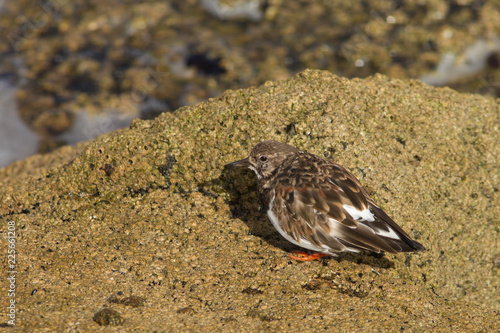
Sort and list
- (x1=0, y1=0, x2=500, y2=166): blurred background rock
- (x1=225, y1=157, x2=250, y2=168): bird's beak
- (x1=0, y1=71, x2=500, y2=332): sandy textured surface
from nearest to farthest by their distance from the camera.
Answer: (x1=0, y1=71, x2=500, y2=332): sandy textured surface, (x1=225, y1=157, x2=250, y2=168): bird's beak, (x1=0, y1=0, x2=500, y2=166): blurred background rock

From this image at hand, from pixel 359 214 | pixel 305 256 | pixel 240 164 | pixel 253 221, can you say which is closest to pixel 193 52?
pixel 240 164

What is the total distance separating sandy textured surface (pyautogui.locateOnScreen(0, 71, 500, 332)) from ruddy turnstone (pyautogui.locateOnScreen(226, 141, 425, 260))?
28 cm

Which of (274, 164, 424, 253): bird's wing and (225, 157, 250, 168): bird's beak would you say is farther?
(225, 157, 250, 168): bird's beak

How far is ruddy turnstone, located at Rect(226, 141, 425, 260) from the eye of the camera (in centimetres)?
355

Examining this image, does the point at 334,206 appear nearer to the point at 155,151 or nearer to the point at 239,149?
the point at 239,149

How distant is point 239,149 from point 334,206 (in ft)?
3.74

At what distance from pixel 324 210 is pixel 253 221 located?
749 millimetres

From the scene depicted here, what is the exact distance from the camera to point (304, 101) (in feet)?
14.6

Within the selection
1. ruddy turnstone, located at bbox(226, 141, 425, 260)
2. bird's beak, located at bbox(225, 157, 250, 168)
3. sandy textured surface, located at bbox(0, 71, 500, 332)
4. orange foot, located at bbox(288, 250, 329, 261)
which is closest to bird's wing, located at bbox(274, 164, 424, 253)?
ruddy turnstone, located at bbox(226, 141, 425, 260)

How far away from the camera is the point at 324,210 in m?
3.68

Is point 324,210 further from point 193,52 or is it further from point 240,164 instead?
point 193,52

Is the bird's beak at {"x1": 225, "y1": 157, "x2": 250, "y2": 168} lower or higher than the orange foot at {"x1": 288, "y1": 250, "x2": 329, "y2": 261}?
higher

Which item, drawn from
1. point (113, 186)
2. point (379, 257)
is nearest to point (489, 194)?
point (379, 257)

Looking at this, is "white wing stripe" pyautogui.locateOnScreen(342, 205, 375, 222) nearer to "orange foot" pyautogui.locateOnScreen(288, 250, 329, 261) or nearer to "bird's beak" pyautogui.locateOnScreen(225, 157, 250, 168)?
"orange foot" pyautogui.locateOnScreen(288, 250, 329, 261)
